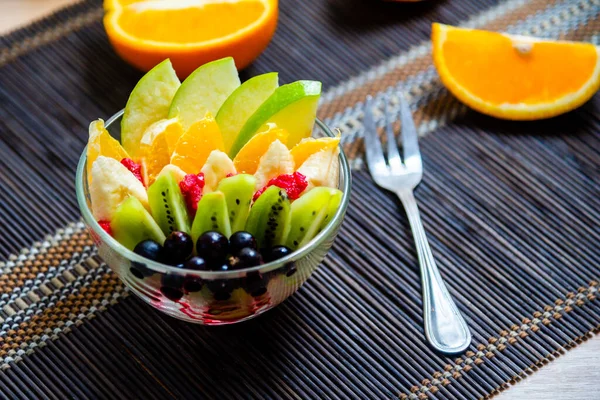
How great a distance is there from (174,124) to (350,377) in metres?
0.42

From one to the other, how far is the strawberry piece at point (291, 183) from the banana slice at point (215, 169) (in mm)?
52

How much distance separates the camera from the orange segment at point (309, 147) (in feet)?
3.19

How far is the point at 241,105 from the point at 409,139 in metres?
0.37

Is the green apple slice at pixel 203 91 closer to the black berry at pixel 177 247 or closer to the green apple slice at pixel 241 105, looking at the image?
the green apple slice at pixel 241 105

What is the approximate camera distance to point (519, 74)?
1.32m

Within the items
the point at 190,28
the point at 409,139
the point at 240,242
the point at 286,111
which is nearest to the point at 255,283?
the point at 240,242

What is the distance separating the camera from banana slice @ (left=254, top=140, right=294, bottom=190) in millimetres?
929

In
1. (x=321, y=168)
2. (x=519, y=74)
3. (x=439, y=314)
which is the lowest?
(x=439, y=314)

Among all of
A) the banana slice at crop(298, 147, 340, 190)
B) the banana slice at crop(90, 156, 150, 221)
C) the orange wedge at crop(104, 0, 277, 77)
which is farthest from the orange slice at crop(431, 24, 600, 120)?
the banana slice at crop(90, 156, 150, 221)

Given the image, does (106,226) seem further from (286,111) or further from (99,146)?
(286,111)

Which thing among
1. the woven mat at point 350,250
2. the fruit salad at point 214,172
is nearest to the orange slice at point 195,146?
the fruit salad at point 214,172

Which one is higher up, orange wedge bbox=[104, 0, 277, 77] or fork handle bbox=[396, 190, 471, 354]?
orange wedge bbox=[104, 0, 277, 77]

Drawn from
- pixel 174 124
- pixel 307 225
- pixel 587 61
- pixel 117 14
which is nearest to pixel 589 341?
pixel 307 225

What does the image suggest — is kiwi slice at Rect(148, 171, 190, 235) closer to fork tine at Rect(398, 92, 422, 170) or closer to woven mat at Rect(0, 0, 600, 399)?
woven mat at Rect(0, 0, 600, 399)
